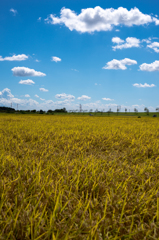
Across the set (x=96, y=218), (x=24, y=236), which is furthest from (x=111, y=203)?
(x=24, y=236)

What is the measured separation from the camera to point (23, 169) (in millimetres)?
2031

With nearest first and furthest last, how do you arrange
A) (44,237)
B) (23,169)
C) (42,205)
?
(44,237) → (42,205) → (23,169)

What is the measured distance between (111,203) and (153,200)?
0.39 meters

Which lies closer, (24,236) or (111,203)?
(24,236)

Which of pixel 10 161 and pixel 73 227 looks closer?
pixel 73 227

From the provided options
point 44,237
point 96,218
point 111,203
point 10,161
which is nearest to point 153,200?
point 111,203

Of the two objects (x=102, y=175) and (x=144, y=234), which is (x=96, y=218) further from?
(x=102, y=175)

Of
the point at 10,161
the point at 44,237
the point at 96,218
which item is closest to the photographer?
the point at 44,237

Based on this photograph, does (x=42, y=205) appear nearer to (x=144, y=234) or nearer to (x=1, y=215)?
(x=1, y=215)

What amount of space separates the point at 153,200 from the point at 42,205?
3.10 ft

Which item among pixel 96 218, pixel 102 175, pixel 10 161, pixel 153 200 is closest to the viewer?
pixel 96 218

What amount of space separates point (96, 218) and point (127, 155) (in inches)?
80.5

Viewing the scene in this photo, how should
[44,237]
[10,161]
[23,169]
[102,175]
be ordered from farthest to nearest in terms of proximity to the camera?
[10,161], [23,169], [102,175], [44,237]

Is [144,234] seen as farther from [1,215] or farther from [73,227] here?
[1,215]
